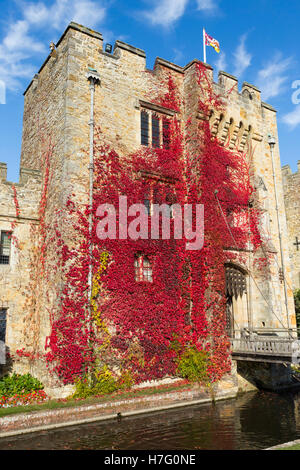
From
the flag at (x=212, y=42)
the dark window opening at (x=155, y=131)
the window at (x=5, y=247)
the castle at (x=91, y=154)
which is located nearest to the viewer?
the castle at (x=91, y=154)

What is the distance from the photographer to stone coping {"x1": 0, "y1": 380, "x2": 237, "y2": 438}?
918cm

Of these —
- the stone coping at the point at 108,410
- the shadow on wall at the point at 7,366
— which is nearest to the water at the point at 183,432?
the stone coping at the point at 108,410

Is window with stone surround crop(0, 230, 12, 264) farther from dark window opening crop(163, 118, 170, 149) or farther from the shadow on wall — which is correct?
dark window opening crop(163, 118, 170, 149)

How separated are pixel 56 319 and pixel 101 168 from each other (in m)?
5.97

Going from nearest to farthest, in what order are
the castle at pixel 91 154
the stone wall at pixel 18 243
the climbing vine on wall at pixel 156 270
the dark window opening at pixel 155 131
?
the climbing vine on wall at pixel 156 270 → the stone wall at pixel 18 243 → the castle at pixel 91 154 → the dark window opening at pixel 155 131

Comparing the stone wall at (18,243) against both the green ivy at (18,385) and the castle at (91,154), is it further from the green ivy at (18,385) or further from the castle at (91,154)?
the green ivy at (18,385)

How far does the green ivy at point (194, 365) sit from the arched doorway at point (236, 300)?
3.07 meters

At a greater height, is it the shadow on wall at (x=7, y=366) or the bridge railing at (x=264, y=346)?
the bridge railing at (x=264, y=346)

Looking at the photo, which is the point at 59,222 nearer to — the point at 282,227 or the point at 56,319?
the point at 56,319

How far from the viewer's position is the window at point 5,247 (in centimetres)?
1359

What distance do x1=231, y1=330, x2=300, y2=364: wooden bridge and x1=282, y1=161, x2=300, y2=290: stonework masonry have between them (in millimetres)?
12765

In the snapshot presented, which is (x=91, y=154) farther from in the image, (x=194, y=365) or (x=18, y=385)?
(x=194, y=365)

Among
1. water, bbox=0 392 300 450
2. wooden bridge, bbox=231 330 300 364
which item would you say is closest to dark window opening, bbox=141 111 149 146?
wooden bridge, bbox=231 330 300 364

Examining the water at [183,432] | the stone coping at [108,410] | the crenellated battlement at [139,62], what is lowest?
the water at [183,432]
